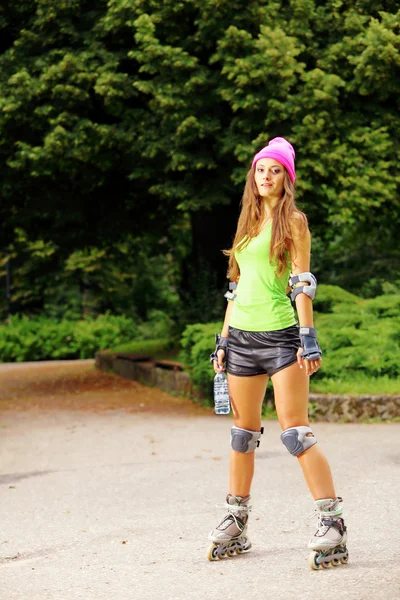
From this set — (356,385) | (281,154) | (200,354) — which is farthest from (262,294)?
(200,354)

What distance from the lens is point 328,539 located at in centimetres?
498

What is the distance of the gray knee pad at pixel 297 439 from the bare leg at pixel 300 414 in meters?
0.03

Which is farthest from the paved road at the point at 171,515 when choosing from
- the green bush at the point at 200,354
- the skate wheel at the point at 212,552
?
the green bush at the point at 200,354

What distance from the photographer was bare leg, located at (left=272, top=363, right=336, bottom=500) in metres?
5.04

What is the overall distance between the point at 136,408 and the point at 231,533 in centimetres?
840

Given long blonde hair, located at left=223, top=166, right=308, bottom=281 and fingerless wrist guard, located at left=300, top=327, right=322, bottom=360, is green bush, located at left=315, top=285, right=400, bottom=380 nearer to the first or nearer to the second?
long blonde hair, located at left=223, top=166, right=308, bottom=281

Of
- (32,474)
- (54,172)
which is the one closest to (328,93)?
(54,172)

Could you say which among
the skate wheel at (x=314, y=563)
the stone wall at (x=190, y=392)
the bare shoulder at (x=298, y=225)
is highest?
the bare shoulder at (x=298, y=225)

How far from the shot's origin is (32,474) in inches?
343

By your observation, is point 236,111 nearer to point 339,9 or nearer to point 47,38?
point 339,9

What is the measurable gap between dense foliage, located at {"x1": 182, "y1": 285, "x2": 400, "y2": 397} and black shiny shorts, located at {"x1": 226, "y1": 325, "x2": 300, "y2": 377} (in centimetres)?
642

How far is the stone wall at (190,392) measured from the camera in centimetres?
1104

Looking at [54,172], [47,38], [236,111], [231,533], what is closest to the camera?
[231,533]

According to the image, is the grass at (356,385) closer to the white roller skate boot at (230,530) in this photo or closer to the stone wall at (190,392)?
the stone wall at (190,392)
